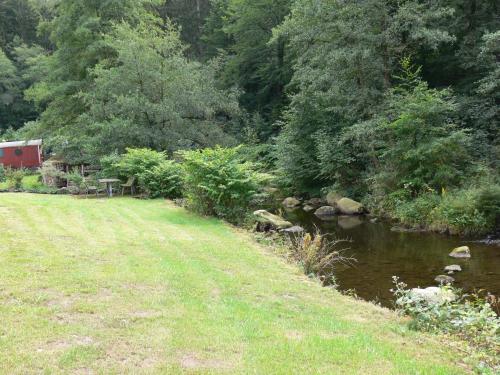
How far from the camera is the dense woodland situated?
645 inches

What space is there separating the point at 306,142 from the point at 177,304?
17769mm

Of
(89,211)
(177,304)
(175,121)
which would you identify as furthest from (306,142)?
(177,304)

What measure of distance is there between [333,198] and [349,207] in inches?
66.4

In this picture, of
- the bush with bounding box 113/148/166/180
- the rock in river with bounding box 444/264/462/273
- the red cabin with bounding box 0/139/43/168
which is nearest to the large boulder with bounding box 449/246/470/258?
the rock in river with bounding box 444/264/462/273

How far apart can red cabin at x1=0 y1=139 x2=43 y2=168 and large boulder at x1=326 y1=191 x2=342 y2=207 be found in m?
22.2

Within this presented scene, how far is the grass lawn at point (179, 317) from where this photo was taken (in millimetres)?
4129

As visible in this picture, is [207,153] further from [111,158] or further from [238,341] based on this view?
[238,341]

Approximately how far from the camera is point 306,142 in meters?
22.7

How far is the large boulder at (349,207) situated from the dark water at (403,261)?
245cm

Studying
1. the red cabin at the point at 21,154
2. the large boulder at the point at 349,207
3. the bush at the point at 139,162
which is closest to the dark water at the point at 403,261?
the large boulder at the point at 349,207

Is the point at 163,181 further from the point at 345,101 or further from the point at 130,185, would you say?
the point at 345,101

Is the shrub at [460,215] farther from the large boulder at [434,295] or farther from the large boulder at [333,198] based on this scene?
the large boulder at [434,295]

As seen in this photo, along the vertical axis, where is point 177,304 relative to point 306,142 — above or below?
below

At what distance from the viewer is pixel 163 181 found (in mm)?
17781
